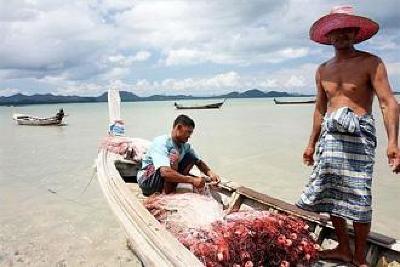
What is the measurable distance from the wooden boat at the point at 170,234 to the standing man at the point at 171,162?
0.32 meters

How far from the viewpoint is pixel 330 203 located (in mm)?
3299

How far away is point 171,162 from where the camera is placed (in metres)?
4.55

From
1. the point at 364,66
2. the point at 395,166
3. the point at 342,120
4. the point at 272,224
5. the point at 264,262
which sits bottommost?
the point at 264,262

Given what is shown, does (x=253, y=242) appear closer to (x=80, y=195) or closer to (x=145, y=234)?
(x=145, y=234)

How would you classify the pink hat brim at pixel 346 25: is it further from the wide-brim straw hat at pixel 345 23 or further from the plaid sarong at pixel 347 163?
the plaid sarong at pixel 347 163

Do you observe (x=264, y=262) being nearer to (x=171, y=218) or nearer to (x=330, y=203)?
(x=330, y=203)

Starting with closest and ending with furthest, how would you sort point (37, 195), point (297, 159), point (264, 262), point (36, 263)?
point (264, 262)
point (36, 263)
point (37, 195)
point (297, 159)

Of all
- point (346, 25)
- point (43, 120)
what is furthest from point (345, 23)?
point (43, 120)

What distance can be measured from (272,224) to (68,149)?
53.4ft

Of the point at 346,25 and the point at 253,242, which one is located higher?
the point at 346,25

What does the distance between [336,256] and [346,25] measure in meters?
1.91

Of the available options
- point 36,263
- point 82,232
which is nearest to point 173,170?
point 36,263

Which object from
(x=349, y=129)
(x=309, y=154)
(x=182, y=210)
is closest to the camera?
(x=349, y=129)

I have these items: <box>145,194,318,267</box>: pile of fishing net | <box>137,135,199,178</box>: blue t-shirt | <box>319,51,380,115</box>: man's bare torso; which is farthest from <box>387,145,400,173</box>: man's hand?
<box>137,135,199,178</box>: blue t-shirt
